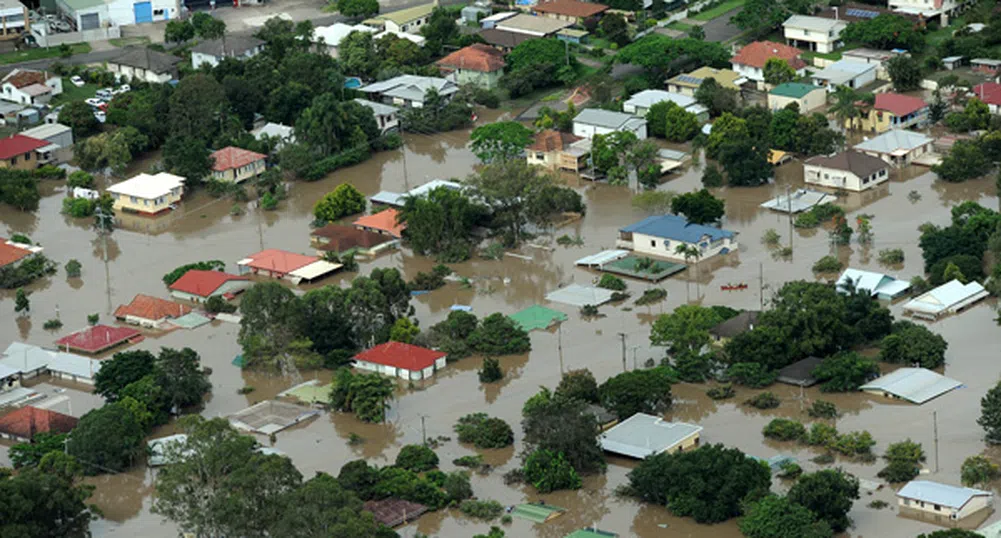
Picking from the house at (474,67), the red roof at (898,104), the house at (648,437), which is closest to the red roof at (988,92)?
the red roof at (898,104)

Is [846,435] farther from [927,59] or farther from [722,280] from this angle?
[927,59]

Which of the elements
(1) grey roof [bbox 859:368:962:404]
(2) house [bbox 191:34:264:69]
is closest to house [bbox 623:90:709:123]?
(2) house [bbox 191:34:264:69]

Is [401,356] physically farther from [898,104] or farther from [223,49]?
[223,49]

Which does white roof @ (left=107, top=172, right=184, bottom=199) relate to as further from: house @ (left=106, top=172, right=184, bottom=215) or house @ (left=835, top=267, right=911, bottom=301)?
house @ (left=835, top=267, right=911, bottom=301)

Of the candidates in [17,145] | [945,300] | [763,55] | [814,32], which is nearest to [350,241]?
[17,145]

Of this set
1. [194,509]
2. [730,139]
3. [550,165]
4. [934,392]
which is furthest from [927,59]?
[194,509]
